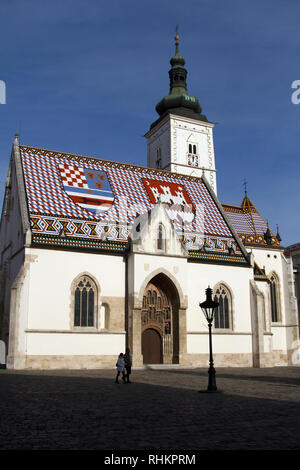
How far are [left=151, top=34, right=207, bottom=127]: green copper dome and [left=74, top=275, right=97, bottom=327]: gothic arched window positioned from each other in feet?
122

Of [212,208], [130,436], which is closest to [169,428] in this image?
[130,436]

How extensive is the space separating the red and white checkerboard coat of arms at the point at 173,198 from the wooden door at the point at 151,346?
329 inches

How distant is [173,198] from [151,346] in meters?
11.4

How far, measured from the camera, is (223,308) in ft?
106

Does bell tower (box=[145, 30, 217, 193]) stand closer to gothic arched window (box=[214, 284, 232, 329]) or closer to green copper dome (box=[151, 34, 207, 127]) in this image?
green copper dome (box=[151, 34, 207, 127])

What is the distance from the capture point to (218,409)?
1104cm

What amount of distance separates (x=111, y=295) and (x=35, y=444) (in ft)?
70.5

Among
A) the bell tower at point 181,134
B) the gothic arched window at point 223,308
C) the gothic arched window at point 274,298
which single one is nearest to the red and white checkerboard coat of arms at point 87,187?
the gothic arched window at point 223,308

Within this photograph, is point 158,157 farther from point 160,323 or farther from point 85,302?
point 85,302

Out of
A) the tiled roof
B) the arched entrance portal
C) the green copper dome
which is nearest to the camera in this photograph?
the arched entrance portal

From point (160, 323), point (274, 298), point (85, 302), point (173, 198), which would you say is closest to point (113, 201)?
point (173, 198)

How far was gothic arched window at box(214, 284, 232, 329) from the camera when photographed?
32.0 meters

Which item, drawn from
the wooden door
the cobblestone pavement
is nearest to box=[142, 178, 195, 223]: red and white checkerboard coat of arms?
the wooden door
